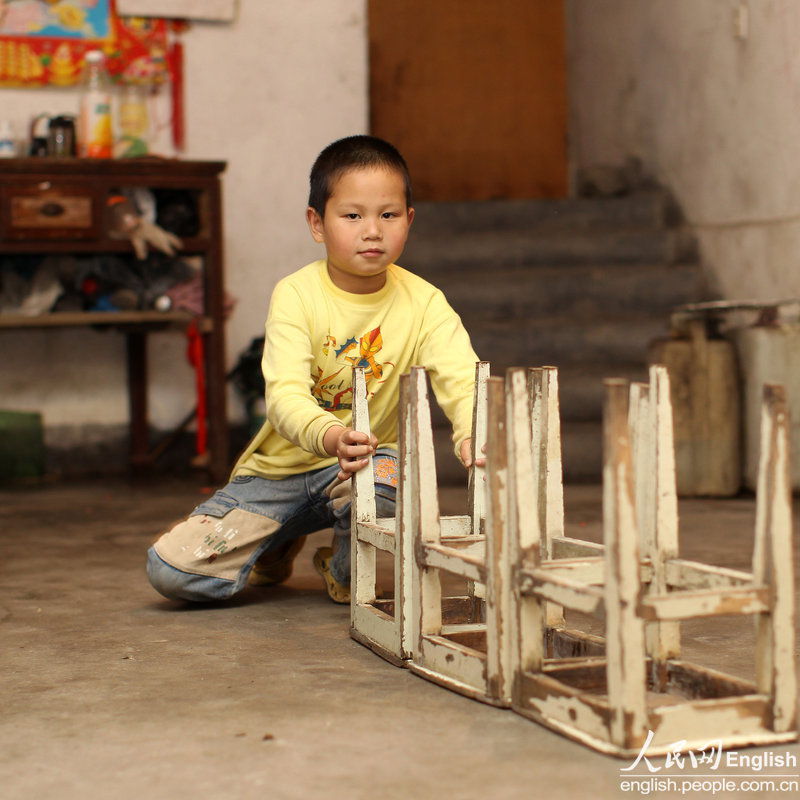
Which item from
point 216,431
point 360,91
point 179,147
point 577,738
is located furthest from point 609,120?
point 577,738

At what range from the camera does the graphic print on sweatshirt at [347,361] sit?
2.24 m

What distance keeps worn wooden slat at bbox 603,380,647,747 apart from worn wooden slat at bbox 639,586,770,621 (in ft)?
0.10

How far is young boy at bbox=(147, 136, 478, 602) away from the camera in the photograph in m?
2.15

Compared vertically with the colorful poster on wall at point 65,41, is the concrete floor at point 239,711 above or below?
below

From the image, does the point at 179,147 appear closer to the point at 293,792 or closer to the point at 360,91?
the point at 360,91

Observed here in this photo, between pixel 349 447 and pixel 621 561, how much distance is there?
26.4 inches

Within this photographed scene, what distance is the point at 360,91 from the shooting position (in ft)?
16.6

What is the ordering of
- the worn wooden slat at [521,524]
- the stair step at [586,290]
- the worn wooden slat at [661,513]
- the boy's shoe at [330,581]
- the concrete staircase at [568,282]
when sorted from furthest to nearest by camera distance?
1. the stair step at [586,290]
2. the concrete staircase at [568,282]
3. the boy's shoe at [330,581]
4. the worn wooden slat at [661,513]
5. the worn wooden slat at [521,524]

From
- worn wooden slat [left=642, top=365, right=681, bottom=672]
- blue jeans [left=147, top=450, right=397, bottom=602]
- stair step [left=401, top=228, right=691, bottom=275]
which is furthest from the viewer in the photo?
stair step [left=401, top=228, right=691, bottom=275]

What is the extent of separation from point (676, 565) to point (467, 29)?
4.84m

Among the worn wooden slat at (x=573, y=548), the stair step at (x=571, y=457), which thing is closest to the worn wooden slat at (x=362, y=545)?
the worn wooden slat at (x=573, y=548)

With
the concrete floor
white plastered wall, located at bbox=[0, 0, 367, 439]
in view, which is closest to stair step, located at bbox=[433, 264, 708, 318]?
white plastered wall, located at bbox=[0, 0, 367, 439]

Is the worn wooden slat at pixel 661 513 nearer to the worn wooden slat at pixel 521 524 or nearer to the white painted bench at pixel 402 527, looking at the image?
the worn wooden slat at pixel 521 524

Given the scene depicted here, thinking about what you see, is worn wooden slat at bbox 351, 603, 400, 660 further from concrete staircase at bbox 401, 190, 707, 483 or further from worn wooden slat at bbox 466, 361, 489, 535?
concrete staircase at bbox 401, 190, 707, 483
